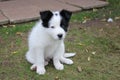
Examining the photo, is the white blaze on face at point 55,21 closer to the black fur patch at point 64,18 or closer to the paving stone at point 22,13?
the black fur patch at point 64,18

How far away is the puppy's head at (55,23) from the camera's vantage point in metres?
3.44

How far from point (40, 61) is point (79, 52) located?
3.22ft

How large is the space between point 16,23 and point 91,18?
1609mm

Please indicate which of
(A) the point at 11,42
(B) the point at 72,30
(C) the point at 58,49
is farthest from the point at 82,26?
(C) the point at 58,49

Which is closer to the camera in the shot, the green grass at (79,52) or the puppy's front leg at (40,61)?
the puppy's front leg at (40,61)

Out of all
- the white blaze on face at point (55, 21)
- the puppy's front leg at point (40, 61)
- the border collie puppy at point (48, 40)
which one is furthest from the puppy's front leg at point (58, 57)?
the white blaze on face at point (55, 21)

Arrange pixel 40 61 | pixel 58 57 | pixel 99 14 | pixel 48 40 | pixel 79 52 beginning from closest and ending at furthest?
pixel 48 40 < pixel 40 61 < pixel 58 57 < pixel 79 52 < pixel 99 14

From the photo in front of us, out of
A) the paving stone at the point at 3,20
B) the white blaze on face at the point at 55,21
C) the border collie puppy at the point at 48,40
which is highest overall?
the white blaze on face at the point at 55,21

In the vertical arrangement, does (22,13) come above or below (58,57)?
below

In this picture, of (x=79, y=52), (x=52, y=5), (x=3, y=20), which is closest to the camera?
(x=79, y=52)

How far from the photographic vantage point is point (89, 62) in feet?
14.1

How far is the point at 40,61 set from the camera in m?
3.82

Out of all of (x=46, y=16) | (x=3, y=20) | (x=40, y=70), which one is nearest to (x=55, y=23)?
(x=46, y=16)

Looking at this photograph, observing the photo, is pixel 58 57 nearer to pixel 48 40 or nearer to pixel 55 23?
pixel 48 40
